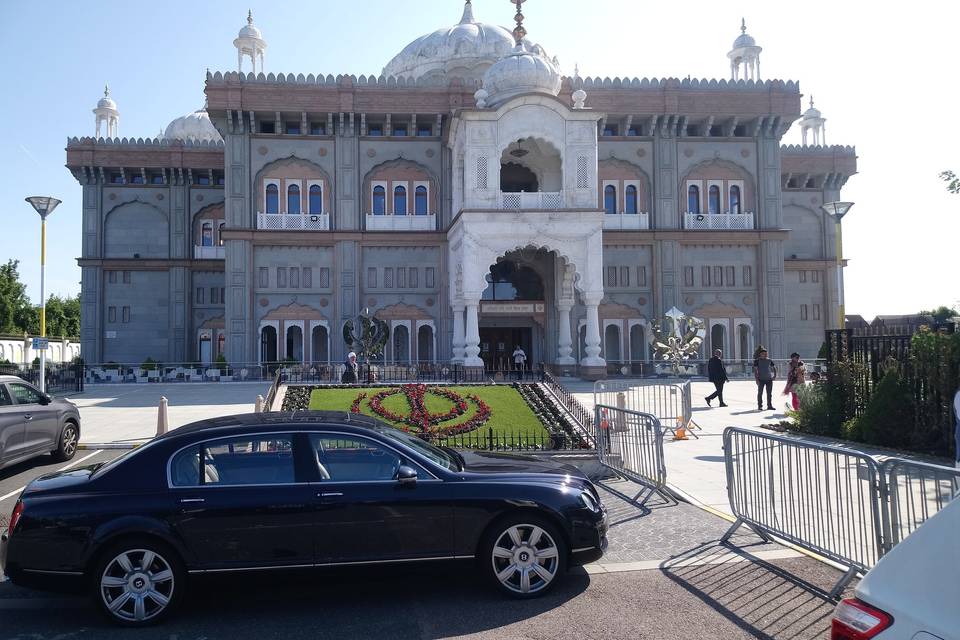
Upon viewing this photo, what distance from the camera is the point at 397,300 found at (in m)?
35.8

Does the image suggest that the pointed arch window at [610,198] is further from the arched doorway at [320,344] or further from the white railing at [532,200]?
the arched doorway at [320,344]

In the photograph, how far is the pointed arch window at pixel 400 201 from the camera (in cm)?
3625

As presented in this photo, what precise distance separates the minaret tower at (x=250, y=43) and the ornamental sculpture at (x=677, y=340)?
26463 millimetres

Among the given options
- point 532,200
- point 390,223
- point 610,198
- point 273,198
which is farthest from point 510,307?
point 273,198

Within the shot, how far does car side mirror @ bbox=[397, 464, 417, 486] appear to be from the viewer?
5.45 metres

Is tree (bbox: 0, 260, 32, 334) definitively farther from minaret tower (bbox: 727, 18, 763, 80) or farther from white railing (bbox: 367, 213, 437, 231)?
minaret tower (bbox: 727, 18, 763, 80)

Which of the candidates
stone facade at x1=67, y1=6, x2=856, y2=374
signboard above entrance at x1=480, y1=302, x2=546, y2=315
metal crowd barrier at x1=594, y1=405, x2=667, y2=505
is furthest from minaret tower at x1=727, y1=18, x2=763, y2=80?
metal crowd barrier at x1=594, y1=405, x2=667, y2=505

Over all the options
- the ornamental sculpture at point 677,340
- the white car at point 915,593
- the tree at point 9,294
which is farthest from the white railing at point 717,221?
the tree at point 9,294

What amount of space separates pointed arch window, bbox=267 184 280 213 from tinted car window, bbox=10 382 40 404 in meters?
25.1

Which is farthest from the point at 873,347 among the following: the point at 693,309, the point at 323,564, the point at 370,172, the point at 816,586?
the point at 370,172

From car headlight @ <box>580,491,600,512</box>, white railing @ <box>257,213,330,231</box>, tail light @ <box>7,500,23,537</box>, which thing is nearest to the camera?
→ tail light @ <box>7,500,23,537</box>

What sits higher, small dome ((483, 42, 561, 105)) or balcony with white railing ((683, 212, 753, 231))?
small dome ((483, 42, 561, 105))

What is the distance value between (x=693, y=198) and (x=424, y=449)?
35.1m

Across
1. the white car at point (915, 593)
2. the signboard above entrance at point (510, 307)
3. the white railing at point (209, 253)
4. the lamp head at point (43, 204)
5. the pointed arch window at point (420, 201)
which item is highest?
the pointed arch window at point (420, 201)
